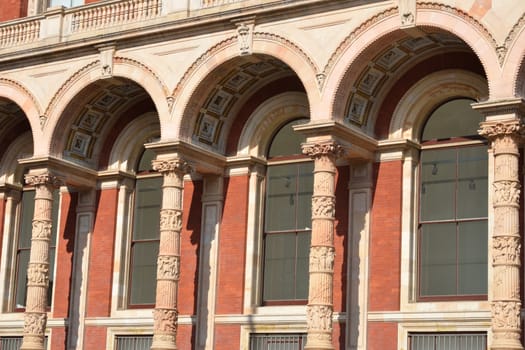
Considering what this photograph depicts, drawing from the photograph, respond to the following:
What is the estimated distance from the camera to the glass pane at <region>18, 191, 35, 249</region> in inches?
1284

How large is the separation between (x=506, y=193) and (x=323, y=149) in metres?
4.37

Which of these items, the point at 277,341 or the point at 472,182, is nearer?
the point at 472,182

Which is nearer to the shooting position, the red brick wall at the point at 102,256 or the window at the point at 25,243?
the red brick wall at the point at 102,256

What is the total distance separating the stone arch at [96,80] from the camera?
28.0 meters

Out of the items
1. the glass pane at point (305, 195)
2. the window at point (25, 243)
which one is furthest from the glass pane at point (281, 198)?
the window at point (25, 243)

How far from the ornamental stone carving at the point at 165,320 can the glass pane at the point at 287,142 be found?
495cm

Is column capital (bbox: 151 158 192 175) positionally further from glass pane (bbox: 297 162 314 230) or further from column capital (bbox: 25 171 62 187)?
column capital (bbox: 25 171 62 187)

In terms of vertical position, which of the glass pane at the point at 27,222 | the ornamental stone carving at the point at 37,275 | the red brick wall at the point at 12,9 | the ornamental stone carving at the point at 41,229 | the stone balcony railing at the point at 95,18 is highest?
the red brick wall at the point at 12,9

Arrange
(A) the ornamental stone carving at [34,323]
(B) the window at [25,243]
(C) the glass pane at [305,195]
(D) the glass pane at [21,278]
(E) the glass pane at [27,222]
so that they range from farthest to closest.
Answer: (E) the glass pane at [27,222]
(D) the glass pane at [21,278]
(B) the window at [25,243]
(A) the ornamental stone carving at [34,323]
(C) the glass pane at [305,195]

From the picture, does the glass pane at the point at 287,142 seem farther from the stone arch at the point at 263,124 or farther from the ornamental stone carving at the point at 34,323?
the ornamental stone carving at the point at 34,323

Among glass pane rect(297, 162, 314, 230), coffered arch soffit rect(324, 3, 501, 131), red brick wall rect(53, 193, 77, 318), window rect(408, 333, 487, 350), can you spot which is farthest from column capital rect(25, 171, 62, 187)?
window rect(408, 333, 487, 350)

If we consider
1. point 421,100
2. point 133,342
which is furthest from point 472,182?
point 133,342

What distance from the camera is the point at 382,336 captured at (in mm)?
25625

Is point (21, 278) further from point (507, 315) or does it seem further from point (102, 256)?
point (507, 315)
